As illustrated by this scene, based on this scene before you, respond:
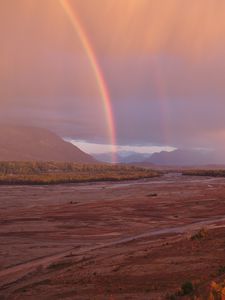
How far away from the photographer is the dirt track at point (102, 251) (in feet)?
46.3

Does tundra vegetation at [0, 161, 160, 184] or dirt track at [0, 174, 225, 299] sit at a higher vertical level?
tundra vegetation at [0, 161, 160, 184]

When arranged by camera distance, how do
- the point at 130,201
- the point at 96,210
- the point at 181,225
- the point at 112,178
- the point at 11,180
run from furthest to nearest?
the point at 112,178 → the point at 11,180 → the point at 130,201 → the point at 96,210 → the point at 181,225

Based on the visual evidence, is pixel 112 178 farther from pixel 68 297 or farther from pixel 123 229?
pixel 68 297

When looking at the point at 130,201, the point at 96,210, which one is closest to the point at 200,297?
the point at 96,210

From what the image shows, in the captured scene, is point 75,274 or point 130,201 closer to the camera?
point 75,274

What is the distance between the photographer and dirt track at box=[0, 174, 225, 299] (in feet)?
46.3

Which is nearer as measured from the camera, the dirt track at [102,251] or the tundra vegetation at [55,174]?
the dirt track at [102,251]

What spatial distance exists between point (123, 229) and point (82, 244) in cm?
560

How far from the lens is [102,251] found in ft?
69.1

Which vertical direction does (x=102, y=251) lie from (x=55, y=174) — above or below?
below

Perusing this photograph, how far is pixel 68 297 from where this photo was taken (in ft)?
42.7

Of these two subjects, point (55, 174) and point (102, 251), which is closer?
point (102, 251)

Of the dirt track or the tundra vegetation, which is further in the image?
the tundra vegetation

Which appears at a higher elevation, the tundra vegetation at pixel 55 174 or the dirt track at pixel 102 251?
the tundra vegetation at pixel 55 174
